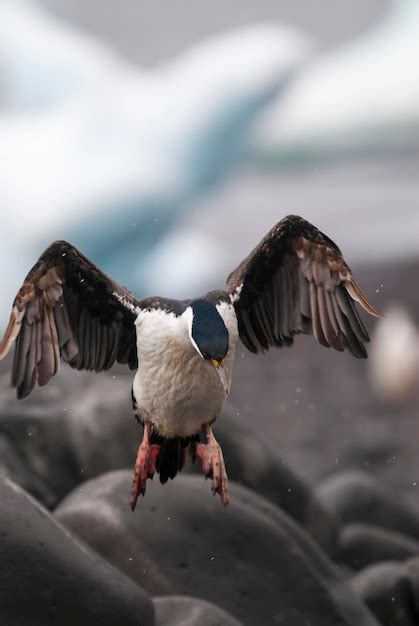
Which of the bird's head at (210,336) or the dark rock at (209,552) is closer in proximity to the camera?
the bird's head at (210,336)

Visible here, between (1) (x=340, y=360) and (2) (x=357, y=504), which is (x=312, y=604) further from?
(1) (x=340, y=360)

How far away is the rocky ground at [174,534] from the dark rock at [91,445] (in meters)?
0.01

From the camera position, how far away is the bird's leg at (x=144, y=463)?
4.58m

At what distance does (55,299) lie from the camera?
476cm

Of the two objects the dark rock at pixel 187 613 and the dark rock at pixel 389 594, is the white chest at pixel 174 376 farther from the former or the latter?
the dark rock at pixel 389 594

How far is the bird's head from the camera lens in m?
4.00

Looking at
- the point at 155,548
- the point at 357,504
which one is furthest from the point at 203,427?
the point at 357,504

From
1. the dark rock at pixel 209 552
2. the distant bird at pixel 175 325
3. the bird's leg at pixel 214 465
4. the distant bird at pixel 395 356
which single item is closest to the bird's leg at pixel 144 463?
the distant bird at pixel 175 325

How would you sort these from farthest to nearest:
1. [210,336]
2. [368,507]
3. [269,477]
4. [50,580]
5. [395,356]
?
1. [395,356]
2. [368,507]
3. [269,477]
4. [50,580]
5. [210,336]

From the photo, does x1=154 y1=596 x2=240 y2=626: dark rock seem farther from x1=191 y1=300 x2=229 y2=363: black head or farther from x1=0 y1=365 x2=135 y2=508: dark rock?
x1=0 y1=365 x2=135 y2=508: dark rock

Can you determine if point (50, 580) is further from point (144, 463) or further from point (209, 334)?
point (209, 334)

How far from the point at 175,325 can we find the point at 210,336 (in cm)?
33

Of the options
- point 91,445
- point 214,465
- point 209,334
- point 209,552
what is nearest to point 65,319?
point 214,465

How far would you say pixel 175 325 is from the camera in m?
4.31
